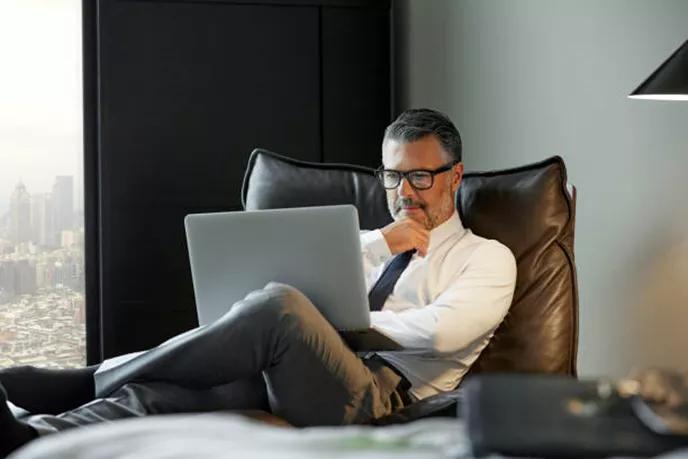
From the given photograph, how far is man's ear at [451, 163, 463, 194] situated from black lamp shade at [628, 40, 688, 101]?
28.8 inches

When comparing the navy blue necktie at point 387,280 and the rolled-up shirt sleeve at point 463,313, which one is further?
the navy blue necktie at point 387,280

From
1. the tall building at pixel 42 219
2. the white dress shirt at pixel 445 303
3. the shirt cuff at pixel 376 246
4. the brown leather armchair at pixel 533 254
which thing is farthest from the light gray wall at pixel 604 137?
the tall building at pixel 42 219

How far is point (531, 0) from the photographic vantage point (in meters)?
3.19

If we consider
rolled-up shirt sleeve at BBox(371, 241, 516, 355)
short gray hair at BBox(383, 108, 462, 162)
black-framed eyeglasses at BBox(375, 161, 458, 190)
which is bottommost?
rolled-up shirt sleeve at BBox(371, 241, 516, 355)

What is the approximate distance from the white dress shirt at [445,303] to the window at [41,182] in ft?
5.83

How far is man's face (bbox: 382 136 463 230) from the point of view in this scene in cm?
267

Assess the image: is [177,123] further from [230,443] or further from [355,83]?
[230,443]

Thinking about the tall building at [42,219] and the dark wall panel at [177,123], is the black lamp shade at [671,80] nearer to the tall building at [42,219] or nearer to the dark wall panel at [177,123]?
the dark wall panel at [177,123]

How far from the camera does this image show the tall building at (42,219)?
4.03m

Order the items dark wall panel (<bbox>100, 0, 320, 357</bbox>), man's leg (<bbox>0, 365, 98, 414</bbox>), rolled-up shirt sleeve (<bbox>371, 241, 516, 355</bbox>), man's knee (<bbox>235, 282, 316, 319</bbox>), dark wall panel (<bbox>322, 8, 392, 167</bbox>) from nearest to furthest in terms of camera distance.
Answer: man's knee (<bbox>235, 282, 316, 319</bbox>), man's leg (<bbox>0, 365, 98, 414</bbox>), rolled-up shirt sleeve (<bbox>371, 241, 516, 355</bbox>), dark wall panel (<bbox>100, 0, 320, 357</bbox>), dark wall panel (<bbox>322, 8, 392, 167</bbox>)

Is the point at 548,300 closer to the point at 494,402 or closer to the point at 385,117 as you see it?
the point at 494,402

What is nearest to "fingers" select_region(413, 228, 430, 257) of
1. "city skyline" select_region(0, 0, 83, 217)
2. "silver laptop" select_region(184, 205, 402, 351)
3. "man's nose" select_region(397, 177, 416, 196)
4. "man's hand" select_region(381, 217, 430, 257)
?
Result: "man's hand" select_region(381, 217, 430, 257)

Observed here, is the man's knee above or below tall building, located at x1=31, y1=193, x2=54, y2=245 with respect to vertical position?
below

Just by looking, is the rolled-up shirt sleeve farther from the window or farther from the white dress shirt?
the window
